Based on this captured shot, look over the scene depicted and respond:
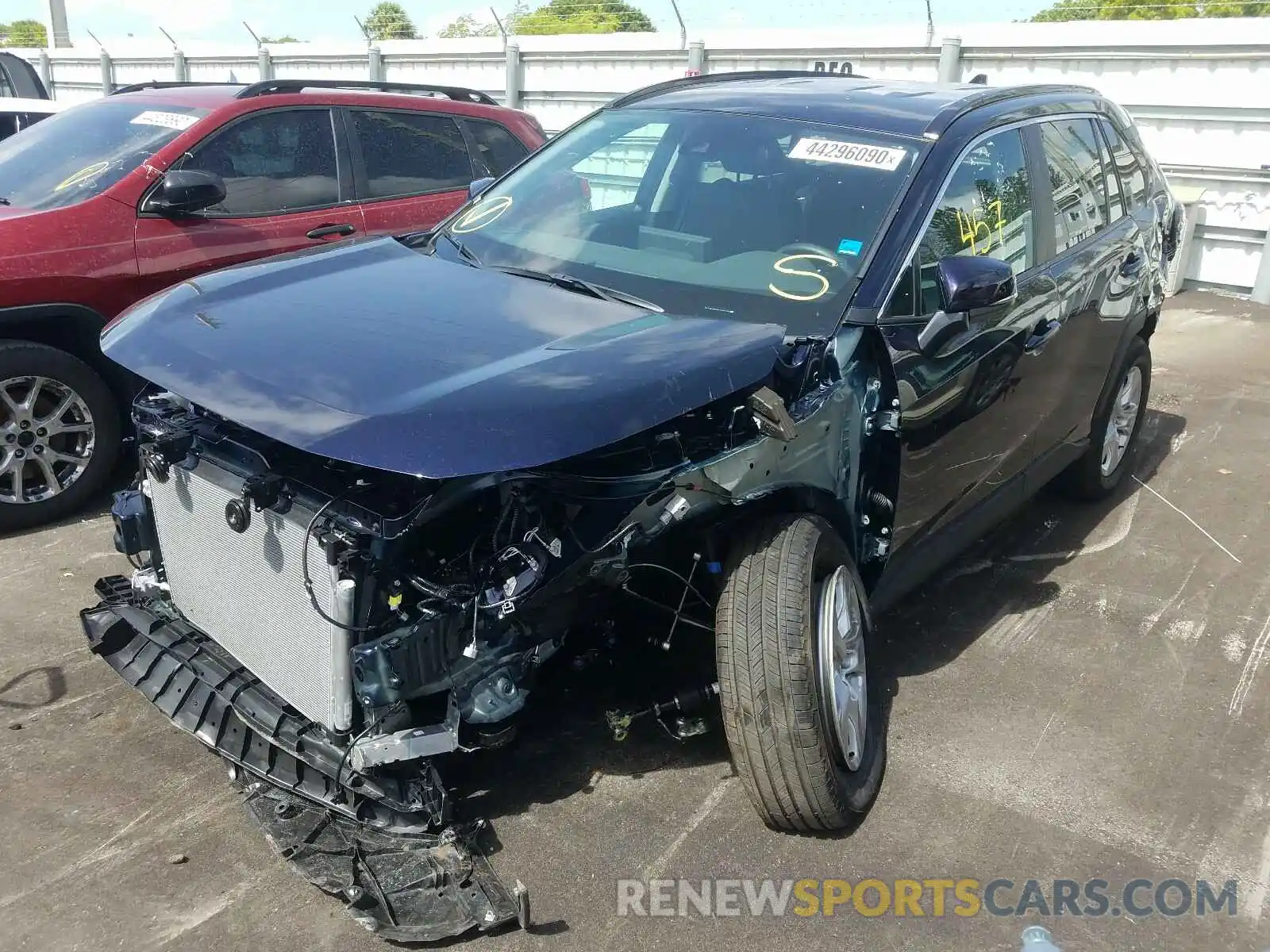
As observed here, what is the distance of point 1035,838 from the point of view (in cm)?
310

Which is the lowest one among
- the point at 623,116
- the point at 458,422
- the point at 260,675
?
the point at 260,675

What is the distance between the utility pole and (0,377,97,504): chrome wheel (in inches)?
962

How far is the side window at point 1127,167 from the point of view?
16.9 feet

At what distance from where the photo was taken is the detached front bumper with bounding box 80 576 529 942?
8.38 ft

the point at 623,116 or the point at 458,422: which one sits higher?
the point at 623,116

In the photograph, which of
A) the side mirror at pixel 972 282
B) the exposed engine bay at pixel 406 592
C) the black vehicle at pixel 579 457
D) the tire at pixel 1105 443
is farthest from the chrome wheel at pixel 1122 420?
the exposed engine bay at pixel 406 592

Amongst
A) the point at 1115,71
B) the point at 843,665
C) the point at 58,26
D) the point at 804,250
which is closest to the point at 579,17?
the point at 1115,71

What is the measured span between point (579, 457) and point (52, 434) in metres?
3.17

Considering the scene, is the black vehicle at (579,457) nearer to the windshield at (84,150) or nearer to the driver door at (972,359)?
the driver door at (972,359)

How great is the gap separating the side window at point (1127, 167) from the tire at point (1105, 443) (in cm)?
70

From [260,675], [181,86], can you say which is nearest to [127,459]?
[181,86]

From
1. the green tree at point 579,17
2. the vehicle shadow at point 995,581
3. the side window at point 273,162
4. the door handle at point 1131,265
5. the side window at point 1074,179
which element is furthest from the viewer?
the green tree at point 579,17

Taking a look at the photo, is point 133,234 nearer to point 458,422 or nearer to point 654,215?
point 654,215

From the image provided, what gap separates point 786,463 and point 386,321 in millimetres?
1156
